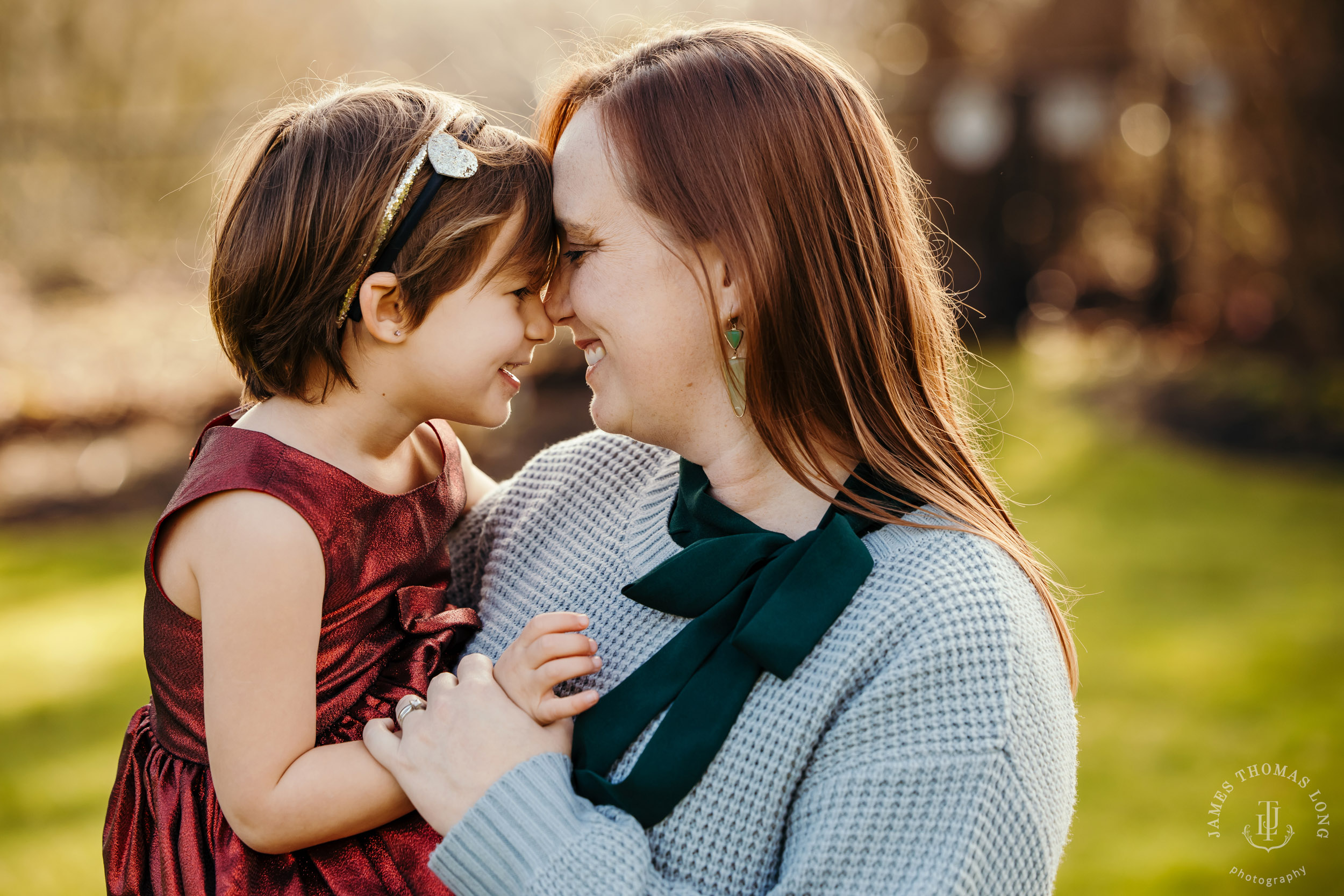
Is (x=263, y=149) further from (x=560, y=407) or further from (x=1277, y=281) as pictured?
(x=1277, y=281)

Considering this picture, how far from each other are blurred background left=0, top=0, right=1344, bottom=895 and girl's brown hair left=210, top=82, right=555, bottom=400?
220mm

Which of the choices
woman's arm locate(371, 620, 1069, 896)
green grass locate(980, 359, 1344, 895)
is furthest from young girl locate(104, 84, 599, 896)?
green grass locate(980, 359, 1344, 895)

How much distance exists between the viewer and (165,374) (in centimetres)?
678

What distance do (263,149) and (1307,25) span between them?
23.1 ft

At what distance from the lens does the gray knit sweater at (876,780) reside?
A: 124 cm

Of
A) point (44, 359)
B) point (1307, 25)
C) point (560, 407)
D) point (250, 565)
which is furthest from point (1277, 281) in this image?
point (44, 359)

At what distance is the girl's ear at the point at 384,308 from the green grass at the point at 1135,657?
251 centimetres

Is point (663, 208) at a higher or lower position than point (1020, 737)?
higher

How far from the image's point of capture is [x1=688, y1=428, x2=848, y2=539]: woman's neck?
157cm

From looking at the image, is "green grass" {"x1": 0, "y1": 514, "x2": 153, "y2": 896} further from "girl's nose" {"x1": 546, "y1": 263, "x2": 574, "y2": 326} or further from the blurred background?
"girl's nose" {"x1": 546, "y1": 263, "x2": 574, "y2": 326}

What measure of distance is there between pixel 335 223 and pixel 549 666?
0.70m

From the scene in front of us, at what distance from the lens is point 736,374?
1.59m

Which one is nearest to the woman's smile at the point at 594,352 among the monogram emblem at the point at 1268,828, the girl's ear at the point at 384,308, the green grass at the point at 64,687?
the girl's ear at the point at 384,308

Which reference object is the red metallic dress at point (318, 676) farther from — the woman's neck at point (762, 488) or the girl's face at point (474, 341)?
the woman's neck at point (762, 488)
